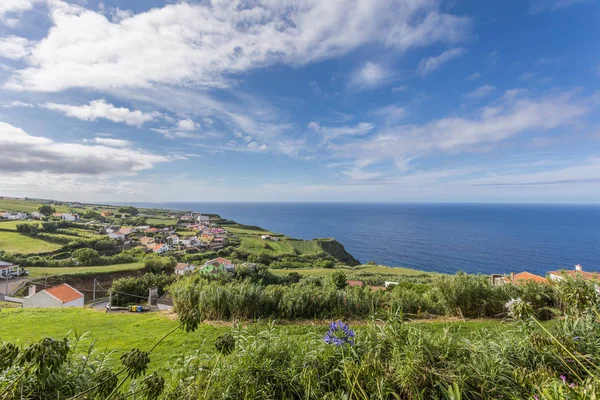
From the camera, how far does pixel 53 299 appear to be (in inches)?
630

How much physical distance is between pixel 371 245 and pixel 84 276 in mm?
56957

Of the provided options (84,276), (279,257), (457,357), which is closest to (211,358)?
(457,357)

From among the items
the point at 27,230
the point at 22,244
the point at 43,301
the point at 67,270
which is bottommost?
the point at 67,270

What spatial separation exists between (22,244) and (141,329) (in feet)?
157

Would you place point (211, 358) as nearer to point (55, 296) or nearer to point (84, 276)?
point (55, 296)

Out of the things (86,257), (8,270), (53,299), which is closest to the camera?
(53,299)

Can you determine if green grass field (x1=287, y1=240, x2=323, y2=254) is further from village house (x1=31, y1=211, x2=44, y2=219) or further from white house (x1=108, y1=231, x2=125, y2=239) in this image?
village house (x1=31, y1=211, x2=44, y2=219)

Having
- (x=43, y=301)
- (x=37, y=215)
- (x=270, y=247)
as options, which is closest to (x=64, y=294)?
(x=43, y=301)

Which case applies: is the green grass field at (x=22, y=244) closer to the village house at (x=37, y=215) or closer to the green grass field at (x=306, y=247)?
the village house at (x=37, y=215)

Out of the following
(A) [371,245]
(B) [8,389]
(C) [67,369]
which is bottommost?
(A) [371,245]

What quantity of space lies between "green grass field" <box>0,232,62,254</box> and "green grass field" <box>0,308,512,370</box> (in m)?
39.2

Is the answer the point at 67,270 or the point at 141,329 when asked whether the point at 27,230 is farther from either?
the point at 141,329

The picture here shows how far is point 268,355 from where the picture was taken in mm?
2123

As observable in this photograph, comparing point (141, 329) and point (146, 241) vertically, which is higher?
point (141, 329)
